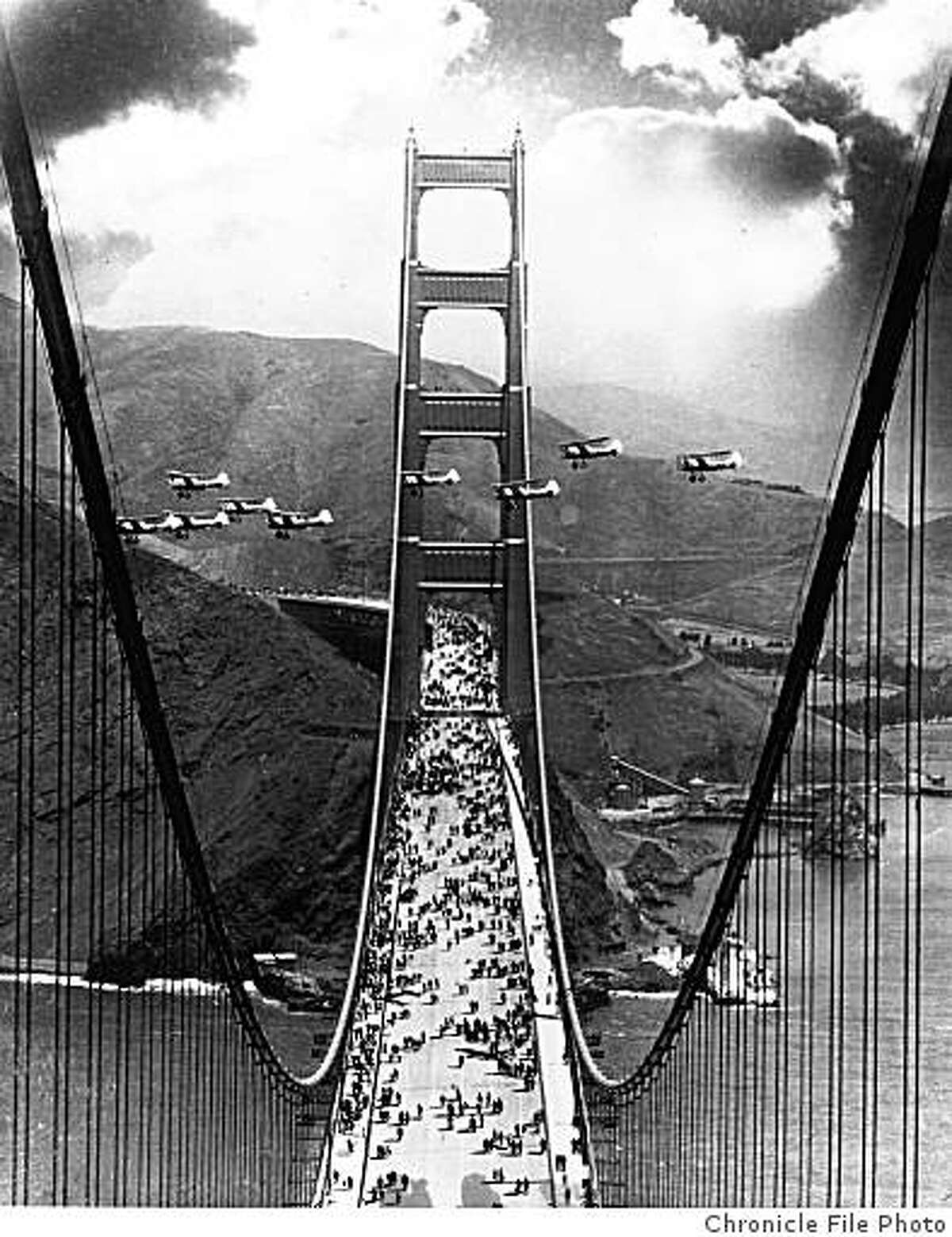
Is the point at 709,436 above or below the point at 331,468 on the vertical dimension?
below

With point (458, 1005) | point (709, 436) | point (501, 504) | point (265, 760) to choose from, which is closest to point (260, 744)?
point (265, 760)

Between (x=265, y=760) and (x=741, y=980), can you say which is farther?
(x=265, y=760)

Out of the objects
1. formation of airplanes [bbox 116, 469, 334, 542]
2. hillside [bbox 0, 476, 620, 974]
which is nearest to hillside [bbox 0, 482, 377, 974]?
hillside [bbox 0, 476, 620, 974]

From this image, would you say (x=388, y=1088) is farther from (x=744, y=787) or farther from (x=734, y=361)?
(x=744, y=787)

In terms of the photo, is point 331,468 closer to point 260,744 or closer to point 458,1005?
point 260,744

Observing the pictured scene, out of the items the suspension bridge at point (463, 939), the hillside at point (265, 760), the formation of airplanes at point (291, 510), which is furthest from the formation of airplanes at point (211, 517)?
the hillside at point (265, 760)

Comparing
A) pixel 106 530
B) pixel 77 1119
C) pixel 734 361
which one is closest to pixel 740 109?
pixel 734 361
